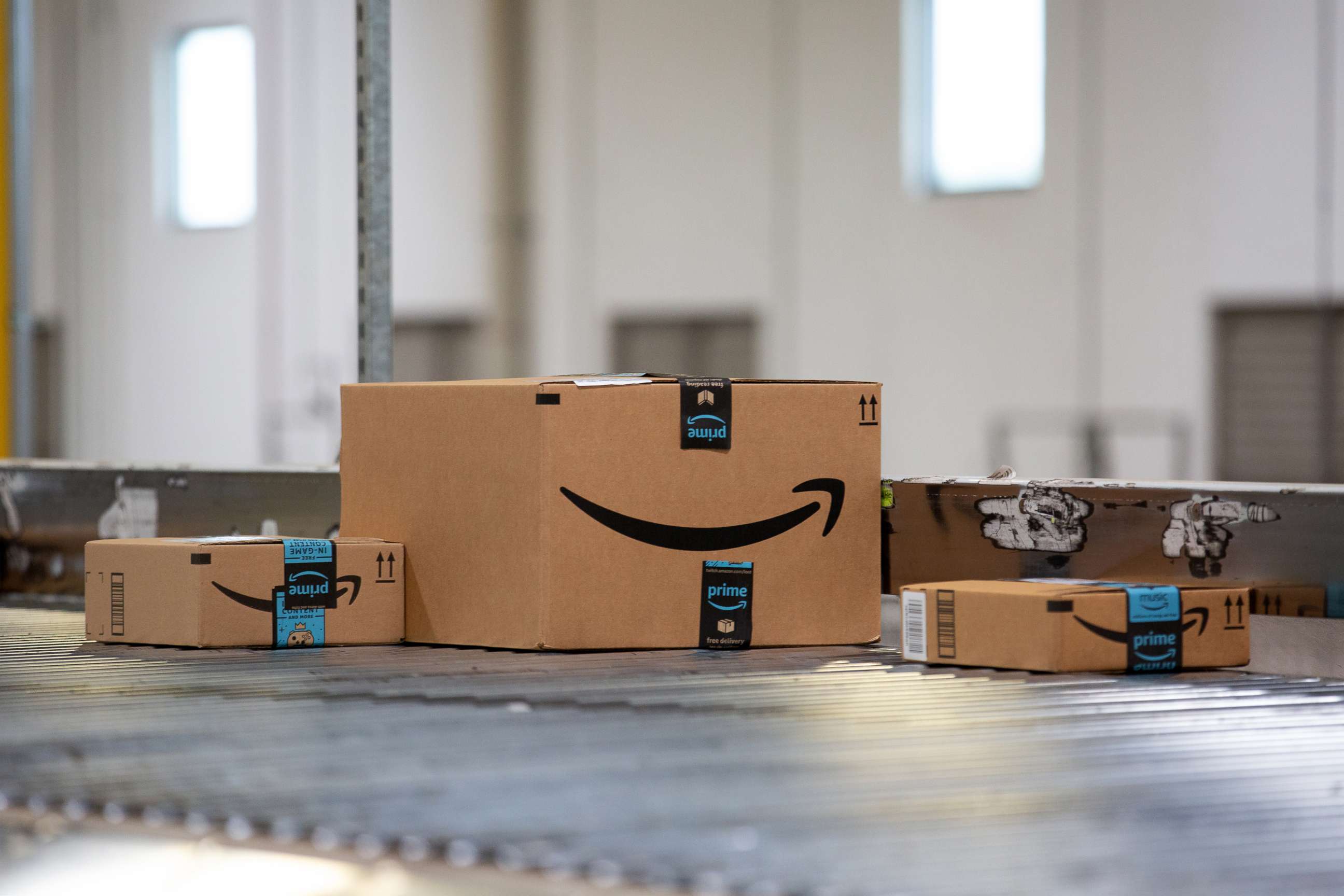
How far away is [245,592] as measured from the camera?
1.53 m

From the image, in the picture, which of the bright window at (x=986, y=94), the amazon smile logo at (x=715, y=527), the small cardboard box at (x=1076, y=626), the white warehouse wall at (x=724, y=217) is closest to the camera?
Result: the small cardboard box at (x=1076, y=626)

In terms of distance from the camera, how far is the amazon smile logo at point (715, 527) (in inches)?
59.0

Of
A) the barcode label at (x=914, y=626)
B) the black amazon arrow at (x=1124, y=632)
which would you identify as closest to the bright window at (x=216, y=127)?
the barcode label at (x=914, y=626)

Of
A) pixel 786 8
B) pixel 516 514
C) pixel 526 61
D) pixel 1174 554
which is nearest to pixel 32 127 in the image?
pixel 526 61

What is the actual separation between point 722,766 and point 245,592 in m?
0.79

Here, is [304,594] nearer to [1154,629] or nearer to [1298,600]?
[1154,629]

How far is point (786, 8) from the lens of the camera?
500 centimetres

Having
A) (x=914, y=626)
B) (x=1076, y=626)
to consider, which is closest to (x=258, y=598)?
(x=914, y=626)

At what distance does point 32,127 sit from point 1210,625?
622 centimetres

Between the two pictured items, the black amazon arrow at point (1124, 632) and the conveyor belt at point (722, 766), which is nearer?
the conveyor belt at point (722, 766)

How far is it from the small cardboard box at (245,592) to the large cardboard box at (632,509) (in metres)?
0.05

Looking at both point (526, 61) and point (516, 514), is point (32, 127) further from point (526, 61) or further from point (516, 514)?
point (516, 514)

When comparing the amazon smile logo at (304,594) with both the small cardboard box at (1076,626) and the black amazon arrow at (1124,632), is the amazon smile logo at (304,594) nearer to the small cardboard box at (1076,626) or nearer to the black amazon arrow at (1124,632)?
the small cardboard box at (1076,626)

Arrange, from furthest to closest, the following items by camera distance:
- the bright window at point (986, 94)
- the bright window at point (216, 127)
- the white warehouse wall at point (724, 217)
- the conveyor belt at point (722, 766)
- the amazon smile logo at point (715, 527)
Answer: the bright window at point (216, 127)
the bright window at point (986, 94)
the white warehouse wall at point (724, 217)
the amazon smile logo at point (715, 527)
the conveyor belt at point (722, 766)
